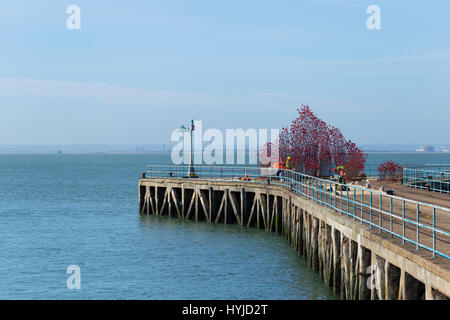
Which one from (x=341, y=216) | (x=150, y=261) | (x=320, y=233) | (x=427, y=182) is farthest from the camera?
(x=427, y=182)

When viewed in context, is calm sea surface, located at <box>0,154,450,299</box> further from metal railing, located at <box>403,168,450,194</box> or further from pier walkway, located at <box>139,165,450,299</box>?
metal railing, located at <box>403,168,450,194</box>

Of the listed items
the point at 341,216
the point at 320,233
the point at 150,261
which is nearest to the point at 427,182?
the point at 320,233

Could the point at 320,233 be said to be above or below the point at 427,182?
below

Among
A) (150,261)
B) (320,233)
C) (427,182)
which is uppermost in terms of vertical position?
(427,182)

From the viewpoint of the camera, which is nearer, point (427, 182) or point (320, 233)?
point (320, 233)

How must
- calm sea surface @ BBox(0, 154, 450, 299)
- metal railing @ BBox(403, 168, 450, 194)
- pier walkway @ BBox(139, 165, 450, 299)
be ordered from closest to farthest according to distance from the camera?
1. pier walkway @ BBox(139, 165, 450, 299)
2. calm sea surface @ BBox(0, 154, 450, 299)
3. metal railing @ BBox(403, 168, 450, 194)

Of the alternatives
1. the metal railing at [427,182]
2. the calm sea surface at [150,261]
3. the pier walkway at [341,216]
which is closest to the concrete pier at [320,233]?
the pier walkway at [341,216]

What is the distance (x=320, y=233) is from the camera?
23375 mm

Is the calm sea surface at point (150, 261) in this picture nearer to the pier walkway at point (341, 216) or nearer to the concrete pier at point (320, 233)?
the concrete pier at point (320, 233)

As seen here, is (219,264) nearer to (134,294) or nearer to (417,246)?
(134,294)

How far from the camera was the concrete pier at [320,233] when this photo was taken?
535 inches

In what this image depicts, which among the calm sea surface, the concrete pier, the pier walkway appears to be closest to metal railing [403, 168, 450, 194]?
the pier walkway

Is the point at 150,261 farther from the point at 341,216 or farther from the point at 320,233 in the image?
the point at 341,216

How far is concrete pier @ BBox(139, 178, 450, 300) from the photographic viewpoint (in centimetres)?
1360
